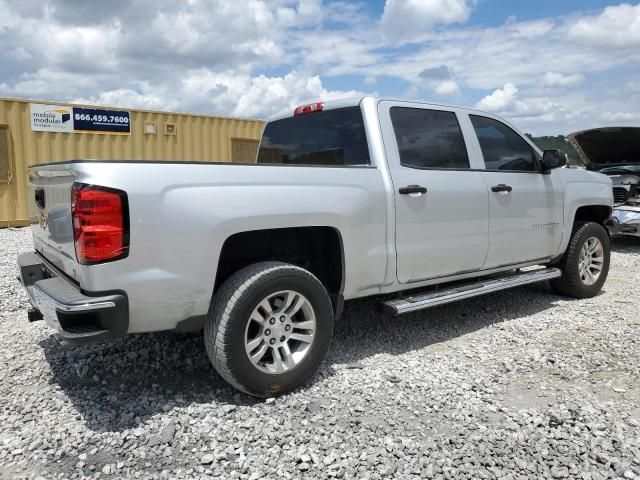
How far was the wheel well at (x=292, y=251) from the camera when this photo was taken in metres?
3.35

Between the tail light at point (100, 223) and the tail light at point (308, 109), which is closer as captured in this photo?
the tail light at point (100, 223)

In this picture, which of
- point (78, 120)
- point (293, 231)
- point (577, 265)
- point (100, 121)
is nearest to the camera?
point (293, 231)

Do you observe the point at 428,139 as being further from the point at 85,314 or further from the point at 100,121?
the point at 100,121

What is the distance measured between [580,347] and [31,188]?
425 cm

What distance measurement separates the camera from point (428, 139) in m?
4.17

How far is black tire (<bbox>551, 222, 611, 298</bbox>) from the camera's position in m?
5.45

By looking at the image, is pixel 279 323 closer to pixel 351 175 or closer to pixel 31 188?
pixel 351 175

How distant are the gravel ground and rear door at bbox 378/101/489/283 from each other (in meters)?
0.72

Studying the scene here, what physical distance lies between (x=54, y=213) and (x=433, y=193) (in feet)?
8.36

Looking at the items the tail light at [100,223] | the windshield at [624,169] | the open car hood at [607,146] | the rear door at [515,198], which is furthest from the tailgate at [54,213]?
the windshield at [624,169]

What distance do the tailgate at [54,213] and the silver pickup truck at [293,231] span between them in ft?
0.07

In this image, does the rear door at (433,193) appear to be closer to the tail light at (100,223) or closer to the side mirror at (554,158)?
the side mirror at (554,158)

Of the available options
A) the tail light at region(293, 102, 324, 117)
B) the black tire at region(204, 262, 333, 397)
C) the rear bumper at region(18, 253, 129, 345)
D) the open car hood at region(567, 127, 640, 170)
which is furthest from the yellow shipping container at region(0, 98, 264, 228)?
the rear bumper at region(18, 253, 129, 345)

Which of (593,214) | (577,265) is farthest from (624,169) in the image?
(577,265)
